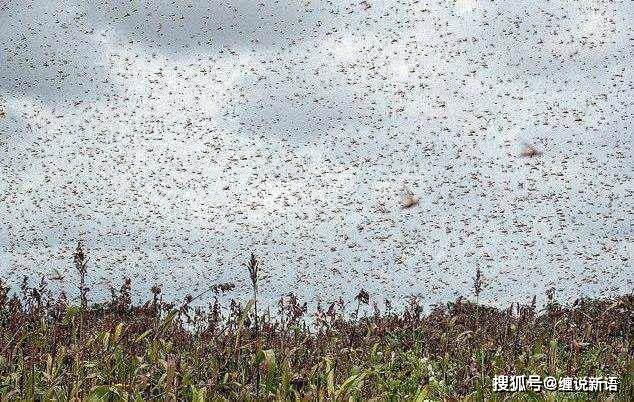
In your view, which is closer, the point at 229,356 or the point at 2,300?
the point at 229,356

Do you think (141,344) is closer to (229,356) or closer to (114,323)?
(114,323)

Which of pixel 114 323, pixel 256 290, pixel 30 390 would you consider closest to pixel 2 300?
pixel 30 390

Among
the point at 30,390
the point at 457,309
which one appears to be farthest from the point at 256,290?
the point at 457,309

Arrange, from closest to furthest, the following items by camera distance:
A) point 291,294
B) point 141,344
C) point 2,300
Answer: point 2,300, point 141,344, point 291,294

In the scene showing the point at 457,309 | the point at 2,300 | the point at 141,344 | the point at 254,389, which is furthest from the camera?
the point at 457,309

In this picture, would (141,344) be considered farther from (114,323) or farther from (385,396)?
(385,396)

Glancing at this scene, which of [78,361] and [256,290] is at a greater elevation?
[256,290]
